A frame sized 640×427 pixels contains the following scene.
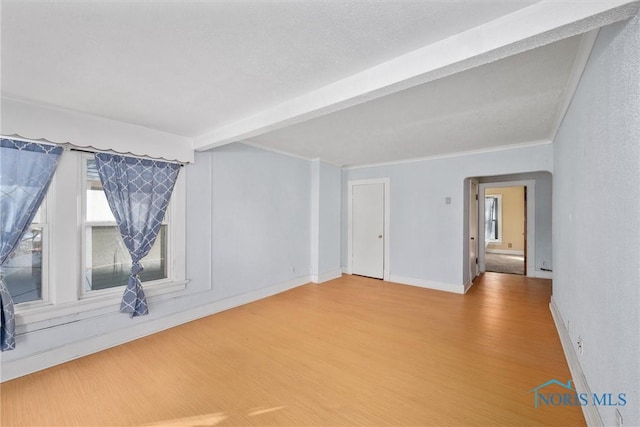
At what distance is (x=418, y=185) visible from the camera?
5.00 metres

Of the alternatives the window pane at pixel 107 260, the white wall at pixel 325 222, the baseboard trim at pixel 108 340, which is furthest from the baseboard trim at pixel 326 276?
the window pane at pixel 107 260

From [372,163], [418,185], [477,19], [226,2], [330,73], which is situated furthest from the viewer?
[372,163]

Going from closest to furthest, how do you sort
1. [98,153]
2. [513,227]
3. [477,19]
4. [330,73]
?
[477,19] < [330,73] < [98,153] < [513,227]

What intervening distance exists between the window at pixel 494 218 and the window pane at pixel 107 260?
10.8m

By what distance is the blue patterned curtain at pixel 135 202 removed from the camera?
2746 mm

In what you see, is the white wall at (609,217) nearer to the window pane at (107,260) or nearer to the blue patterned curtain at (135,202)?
the blue patterned curtain at (135,202)

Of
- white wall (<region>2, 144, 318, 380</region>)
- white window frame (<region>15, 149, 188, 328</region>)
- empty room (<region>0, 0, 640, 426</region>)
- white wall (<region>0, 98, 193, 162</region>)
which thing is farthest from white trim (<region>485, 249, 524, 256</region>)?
white window frame (<region>15, 149, 188, 328</region>)

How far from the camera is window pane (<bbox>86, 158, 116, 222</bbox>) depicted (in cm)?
271

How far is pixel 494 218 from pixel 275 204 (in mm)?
9079

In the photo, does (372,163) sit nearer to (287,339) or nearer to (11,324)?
(287,339)

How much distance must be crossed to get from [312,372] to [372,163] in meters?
4.23

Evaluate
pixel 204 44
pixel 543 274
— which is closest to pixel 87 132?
pixel 204 44

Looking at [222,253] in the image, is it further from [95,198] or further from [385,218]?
[385,218]

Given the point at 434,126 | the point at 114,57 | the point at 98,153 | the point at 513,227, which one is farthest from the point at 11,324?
the point at 513,227
